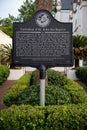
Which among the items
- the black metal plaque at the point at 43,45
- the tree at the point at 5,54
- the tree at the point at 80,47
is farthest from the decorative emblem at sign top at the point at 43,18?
the tree at the point at 5,54

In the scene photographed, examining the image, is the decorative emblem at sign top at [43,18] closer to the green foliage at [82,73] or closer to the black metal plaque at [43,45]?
the black metal plaque at [43,45]

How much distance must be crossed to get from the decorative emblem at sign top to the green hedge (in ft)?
6.77

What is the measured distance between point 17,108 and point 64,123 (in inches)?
36.5

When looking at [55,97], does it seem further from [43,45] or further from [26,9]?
[26,9]

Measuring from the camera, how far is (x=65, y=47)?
832 centimetres

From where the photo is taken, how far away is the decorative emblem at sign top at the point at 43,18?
8391 millimetres

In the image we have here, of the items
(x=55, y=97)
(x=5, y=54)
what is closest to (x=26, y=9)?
(x=5, y=54)

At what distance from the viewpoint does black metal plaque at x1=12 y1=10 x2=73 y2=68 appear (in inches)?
327

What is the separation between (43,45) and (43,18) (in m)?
0.59

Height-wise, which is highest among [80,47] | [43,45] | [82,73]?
[43,45]

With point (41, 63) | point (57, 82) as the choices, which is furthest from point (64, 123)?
point (57, 82)

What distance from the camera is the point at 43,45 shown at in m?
8.32

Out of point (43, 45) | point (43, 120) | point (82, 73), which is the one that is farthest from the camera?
point (82, 73)

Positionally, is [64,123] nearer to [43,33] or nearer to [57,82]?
[43,33]
